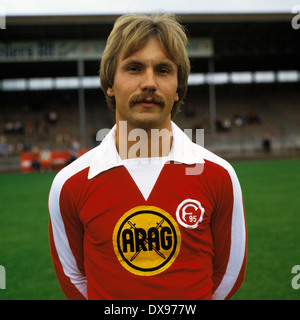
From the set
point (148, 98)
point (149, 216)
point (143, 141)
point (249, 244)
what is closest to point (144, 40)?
point (148, 98)

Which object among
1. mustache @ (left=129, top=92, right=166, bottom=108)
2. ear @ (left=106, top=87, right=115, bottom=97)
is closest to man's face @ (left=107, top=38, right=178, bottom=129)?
mustache @ (left=129, top=92, right=166, bottom=108)

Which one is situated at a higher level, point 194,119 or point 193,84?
point 193,84

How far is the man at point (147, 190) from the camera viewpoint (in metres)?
1.67

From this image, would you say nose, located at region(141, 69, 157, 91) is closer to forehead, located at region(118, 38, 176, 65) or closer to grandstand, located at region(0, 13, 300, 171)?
forehead, located at region(118, 38, 176, 65)

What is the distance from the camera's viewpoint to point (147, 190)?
1.72m

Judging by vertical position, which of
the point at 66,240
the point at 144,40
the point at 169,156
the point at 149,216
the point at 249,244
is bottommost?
the point at 249,244

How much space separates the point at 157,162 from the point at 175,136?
0.61ft

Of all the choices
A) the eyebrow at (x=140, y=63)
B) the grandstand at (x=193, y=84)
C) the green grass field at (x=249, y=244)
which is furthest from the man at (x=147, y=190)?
the grandstand at (x=193, y=84)

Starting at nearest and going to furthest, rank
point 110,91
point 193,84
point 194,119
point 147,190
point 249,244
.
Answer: point 147,190 < point 110,91 < point 249,244 < point 194,119 < point 193,84

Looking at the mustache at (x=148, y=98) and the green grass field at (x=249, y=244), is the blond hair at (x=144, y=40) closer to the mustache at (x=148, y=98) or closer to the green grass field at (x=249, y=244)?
the mustache at (x=148, y=98)

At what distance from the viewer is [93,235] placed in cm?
174

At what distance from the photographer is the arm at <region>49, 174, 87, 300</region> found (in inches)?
71.6

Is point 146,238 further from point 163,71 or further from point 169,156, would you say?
point 163,71

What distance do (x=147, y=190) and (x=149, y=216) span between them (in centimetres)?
12
